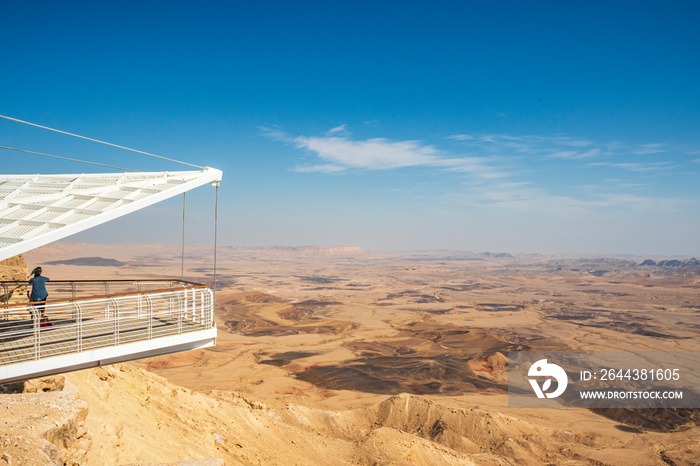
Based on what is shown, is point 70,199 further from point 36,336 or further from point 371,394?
point 371,394

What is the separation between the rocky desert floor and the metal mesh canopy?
135 inches

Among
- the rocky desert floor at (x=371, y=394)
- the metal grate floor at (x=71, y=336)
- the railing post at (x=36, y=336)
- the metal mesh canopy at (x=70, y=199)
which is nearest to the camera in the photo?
the railing post at (x=36, y=336)

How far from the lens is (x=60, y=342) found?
9133 mm

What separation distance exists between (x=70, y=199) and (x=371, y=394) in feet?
78.6

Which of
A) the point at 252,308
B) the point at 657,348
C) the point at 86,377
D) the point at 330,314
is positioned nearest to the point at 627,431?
the point at 86,377

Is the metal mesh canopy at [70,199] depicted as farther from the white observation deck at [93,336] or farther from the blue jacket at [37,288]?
the white observation deck at [93,336]

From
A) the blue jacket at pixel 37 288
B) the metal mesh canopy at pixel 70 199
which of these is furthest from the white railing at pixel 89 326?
the metal mesh canopy at pixel 70 199

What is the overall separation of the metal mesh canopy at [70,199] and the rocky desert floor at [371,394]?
11.2 feet

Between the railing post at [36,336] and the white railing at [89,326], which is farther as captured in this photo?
the white railing at [89,326]

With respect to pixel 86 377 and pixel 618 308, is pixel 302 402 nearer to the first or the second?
pixel 86 377

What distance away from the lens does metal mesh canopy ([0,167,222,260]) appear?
9.39 metres

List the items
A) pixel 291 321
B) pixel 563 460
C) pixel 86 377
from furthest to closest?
1. pixel 291 321
2. pixel 563 460
3. pixel 86 377

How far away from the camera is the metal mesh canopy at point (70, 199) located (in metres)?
9.39

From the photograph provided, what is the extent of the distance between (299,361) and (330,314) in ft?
104
